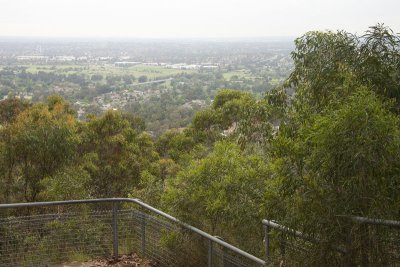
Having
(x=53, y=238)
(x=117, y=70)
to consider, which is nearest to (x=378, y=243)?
(x=53, y=238)

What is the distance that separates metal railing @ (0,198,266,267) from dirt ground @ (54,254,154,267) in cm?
10

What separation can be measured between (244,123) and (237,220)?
352 cm

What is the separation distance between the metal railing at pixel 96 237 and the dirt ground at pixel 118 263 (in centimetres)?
10

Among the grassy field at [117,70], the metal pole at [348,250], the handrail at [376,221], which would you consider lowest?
the grassy field at [117,70]

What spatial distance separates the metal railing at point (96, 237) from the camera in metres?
6.99

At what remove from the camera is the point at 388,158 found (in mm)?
3732

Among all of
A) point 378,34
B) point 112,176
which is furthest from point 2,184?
point 378,34

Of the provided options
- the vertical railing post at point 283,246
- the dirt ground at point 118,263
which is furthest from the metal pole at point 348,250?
the dirt ground at point 118,263

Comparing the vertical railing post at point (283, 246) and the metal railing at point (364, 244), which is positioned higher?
the metal railing at point (364, 244)

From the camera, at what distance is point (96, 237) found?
25.9ft

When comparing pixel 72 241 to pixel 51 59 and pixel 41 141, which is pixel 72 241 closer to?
pixel 41 141

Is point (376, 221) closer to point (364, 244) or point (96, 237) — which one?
point (364, 244)

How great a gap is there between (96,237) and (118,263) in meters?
0.51

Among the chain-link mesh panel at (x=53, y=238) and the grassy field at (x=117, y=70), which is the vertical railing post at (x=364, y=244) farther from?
the grassy field at (x=117, y=70)
